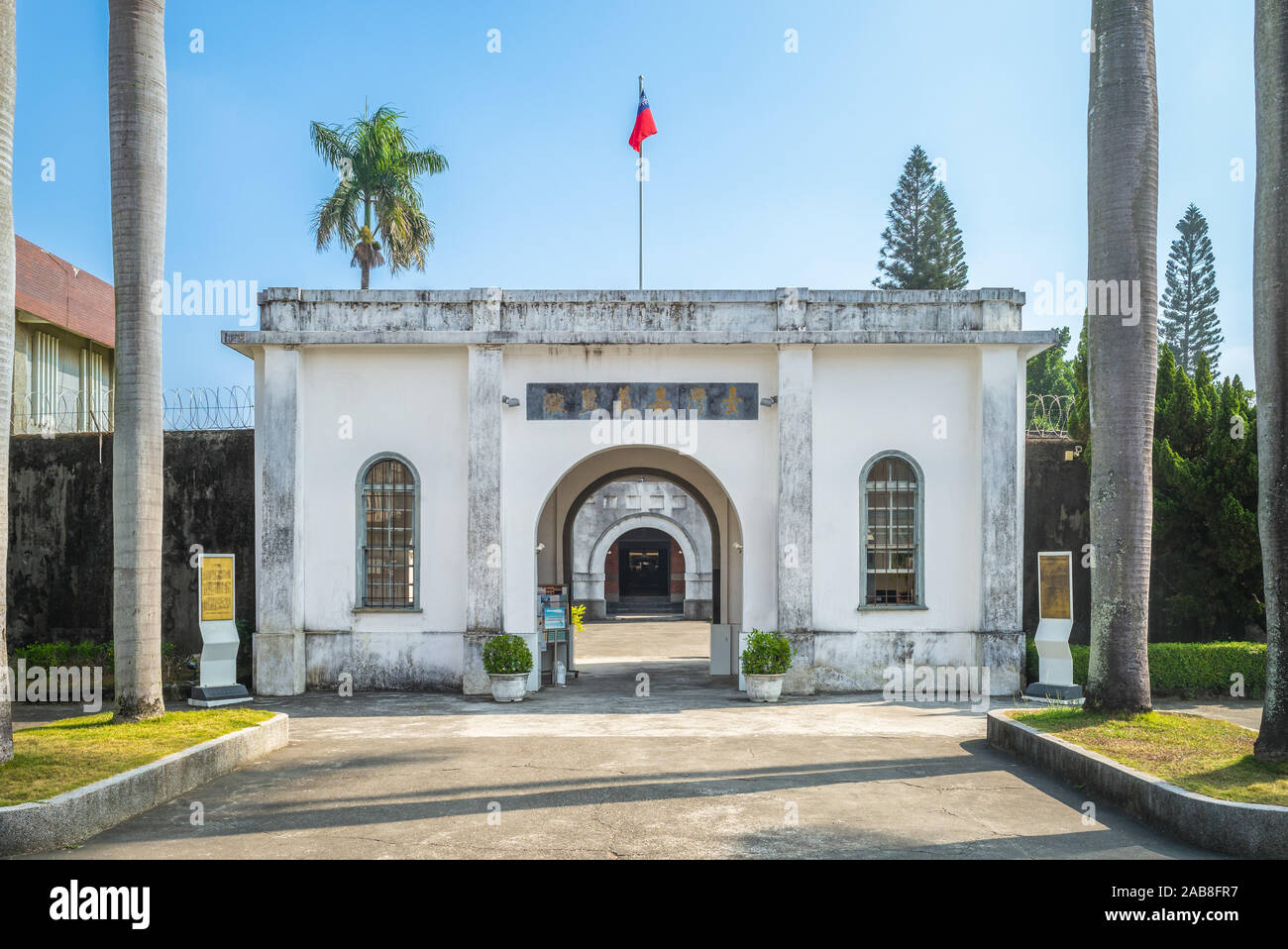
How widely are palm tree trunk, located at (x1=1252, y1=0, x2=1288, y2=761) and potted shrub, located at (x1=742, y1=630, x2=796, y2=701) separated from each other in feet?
19.8

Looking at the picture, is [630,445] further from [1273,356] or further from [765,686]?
[1273,356]

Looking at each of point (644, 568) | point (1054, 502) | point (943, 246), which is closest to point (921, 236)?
point (943, 246)

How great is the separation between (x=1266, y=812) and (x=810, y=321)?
28.1 ft

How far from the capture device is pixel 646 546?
118 ft

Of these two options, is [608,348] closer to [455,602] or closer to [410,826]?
[455,602]

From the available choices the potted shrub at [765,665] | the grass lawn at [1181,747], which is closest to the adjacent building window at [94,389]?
the potted shrub at [765,665]

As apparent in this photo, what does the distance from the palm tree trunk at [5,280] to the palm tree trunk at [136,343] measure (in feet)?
5.74

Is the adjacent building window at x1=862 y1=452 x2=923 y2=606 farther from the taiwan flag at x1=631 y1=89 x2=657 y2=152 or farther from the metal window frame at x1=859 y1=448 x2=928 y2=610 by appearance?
the taiwan flag at x1=631 y1=89 x2=657 y2=152

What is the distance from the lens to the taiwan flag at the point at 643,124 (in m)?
16.0

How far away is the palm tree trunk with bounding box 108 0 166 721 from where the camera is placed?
916cm

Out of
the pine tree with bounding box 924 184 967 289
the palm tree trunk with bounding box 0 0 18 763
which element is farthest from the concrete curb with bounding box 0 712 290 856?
the pine tree with bounding box 924 184 967 289

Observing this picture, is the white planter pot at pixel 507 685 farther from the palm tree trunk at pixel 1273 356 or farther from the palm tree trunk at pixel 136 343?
the palm tree trunk at pixel 1273 356

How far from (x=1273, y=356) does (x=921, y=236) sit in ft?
102
